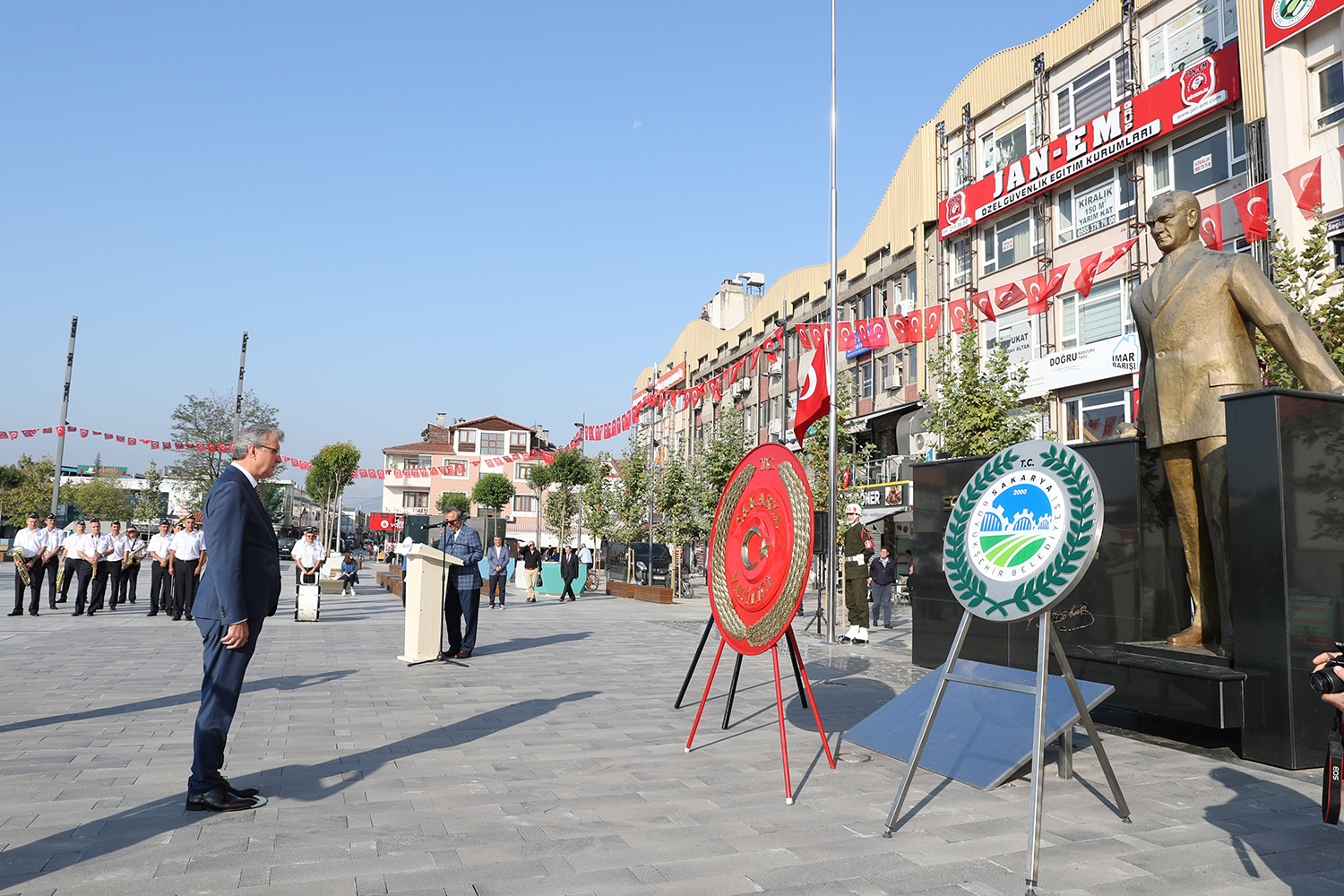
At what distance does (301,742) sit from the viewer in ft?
20.2

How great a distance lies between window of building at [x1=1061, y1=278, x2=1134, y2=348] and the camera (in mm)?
Answer: 25453

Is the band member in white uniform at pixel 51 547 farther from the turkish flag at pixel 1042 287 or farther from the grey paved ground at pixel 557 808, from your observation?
the turkish flag at pixel 1042 287

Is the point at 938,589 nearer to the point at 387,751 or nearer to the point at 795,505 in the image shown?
the point at 795,505

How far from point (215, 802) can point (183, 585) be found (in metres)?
13.2

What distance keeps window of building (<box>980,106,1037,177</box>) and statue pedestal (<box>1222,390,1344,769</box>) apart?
26.4m

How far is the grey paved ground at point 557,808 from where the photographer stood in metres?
3.69

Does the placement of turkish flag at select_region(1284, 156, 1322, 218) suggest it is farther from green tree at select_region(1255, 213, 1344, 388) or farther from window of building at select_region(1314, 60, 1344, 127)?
window of building at select_region(1314, 60, 1344, 127)

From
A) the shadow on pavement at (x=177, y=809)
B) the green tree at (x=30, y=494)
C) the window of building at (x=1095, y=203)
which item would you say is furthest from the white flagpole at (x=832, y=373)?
the green tree at (x=30, y=494)

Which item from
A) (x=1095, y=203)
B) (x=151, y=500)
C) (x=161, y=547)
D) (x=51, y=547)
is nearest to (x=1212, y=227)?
(x=1095, y=203)

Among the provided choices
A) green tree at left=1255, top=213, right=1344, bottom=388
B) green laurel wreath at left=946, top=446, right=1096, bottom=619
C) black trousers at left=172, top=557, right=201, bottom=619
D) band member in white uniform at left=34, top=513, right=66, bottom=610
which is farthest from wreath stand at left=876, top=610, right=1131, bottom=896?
band member in white uniform at left=34, top=513, right=66, bottom=610

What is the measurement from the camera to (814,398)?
12797 millimetres

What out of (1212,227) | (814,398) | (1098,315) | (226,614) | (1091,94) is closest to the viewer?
(226,614)

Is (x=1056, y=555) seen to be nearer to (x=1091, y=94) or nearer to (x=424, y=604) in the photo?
(x=424, y=604)

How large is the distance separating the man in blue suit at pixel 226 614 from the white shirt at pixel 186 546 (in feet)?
41.5
